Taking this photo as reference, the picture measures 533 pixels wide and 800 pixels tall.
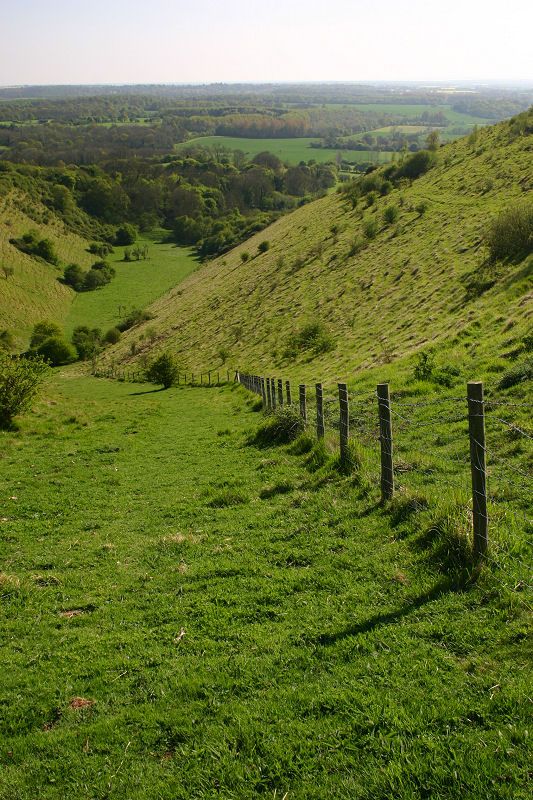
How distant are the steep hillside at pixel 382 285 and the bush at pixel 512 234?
56.4 inches

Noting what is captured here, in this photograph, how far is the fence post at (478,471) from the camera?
6.11 meters

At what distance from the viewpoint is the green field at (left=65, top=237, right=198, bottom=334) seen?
9574 cm

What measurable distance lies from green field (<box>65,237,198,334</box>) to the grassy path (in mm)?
84028

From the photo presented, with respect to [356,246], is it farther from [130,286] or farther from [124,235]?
[124,235]

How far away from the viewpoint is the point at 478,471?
20.2 ft

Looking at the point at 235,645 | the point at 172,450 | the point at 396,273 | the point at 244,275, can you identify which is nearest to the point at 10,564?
the point at 235,645

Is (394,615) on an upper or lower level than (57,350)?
upper

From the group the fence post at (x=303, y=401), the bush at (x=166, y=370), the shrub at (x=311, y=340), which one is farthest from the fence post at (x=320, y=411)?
the bush at (x=166, y=370)

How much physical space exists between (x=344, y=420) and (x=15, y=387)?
46.8ft

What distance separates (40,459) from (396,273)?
108 ft

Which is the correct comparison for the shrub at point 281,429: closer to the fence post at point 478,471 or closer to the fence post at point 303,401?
the fence post at point 303,401

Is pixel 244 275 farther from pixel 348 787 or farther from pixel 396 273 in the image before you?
pixel 348 787

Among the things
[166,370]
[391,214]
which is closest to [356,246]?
[391,214]

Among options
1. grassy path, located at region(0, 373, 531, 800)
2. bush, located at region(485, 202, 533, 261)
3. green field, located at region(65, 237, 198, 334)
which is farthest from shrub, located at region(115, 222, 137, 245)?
grassy path, located at region(0, 373, 531, 800)
